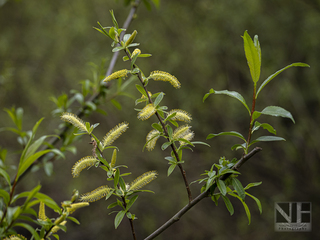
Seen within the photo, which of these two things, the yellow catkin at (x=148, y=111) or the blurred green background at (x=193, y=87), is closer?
the yellow catkin at (x=148, y=111)

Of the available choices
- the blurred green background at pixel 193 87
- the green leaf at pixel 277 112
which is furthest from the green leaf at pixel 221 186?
the blurred green background at pixel 193 87

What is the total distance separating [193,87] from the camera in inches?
114

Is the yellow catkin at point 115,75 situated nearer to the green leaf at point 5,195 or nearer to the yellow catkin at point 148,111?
the yellow catkin at point 148,111

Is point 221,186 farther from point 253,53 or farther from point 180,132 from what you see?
point 253,53

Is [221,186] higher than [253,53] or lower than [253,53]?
lower

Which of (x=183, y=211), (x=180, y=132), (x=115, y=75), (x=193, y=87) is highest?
(x=115, y=75)

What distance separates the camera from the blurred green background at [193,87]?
257cm

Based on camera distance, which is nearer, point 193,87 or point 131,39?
point 131,39

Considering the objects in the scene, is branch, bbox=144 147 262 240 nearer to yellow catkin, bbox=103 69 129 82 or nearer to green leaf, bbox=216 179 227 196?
green leaf, bbox=216 179 227 196

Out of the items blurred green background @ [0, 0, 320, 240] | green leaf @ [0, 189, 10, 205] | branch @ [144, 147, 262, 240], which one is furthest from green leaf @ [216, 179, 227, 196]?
blurred green background @ [0, 0, 320, 240]

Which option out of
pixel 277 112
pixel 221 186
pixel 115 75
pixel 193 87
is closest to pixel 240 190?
pixel 221 186

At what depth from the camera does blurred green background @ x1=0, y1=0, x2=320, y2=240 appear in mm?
2574

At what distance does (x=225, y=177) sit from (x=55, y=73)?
341 centimetres

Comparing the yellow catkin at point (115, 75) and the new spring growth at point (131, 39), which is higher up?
the new spring growth at point (131, 39)
